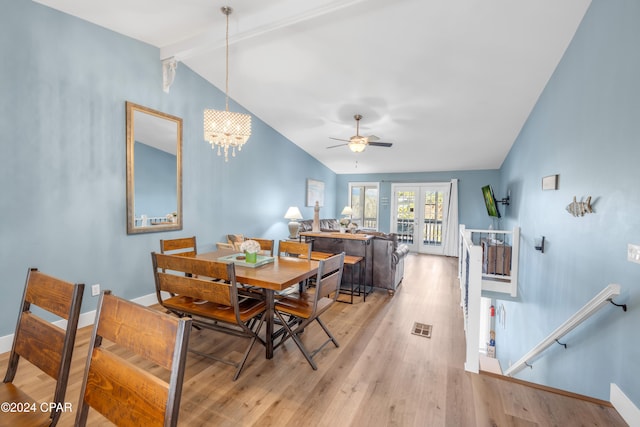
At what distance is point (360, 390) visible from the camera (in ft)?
6.82

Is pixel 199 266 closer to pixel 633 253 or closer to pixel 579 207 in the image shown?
pixel 633 253

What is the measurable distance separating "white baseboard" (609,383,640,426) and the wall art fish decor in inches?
48.1

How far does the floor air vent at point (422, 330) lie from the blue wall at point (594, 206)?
3.67 ft

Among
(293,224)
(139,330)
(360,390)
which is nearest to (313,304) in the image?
(360,390)

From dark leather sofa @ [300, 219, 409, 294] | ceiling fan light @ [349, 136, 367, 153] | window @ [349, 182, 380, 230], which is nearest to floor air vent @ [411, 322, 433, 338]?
dark leather sofa @ [300, 219, 409, 294]

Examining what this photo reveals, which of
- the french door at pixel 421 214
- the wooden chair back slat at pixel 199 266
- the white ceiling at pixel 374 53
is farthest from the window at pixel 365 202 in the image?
the wooden chair back slat at pixel 199 266

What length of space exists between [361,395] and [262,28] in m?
3.33

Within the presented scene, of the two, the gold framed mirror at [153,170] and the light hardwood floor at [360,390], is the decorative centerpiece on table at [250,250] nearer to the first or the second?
the light hardwood floor at [360,390]

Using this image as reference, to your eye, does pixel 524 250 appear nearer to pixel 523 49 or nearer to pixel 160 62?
pixel 523 49

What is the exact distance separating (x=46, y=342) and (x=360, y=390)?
179 cm

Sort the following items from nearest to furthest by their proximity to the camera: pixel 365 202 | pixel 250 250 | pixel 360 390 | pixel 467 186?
pixel 360 390, pixel 250 250, pixel 467 186, pixel 365 202

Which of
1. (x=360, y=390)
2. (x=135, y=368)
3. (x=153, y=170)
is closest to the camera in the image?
(x=135, y=368)

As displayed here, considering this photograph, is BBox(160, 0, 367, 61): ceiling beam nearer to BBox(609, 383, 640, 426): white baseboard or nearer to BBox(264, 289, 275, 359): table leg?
BBox(264, 289, 275, 359): table leg

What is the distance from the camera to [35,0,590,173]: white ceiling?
2.74 m
